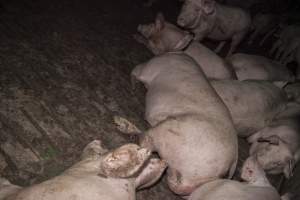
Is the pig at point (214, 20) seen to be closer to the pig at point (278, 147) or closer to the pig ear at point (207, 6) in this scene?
the pig ear at point (207, 6)

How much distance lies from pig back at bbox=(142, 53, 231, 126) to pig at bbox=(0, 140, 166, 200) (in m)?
0.76

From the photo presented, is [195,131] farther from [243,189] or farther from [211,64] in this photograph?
[211,64]

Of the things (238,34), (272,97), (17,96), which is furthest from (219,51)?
(17,96)

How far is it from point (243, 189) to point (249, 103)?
143 cm

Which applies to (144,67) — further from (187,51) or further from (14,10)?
(14,10)

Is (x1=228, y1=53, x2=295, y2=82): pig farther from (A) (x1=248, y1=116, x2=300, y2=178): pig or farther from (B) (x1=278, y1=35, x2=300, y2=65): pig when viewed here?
(B) (x1=278, y1=35, x2=300, y2=65): pig

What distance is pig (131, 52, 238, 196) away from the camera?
310 centimetres

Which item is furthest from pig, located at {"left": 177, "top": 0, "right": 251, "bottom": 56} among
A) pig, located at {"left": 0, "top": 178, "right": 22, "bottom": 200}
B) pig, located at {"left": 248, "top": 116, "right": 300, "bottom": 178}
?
pig, located at {"left": 0, "top": 178, "right": 22, "bottom": 200}

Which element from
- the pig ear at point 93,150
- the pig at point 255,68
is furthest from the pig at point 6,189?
the pig at point 255,68

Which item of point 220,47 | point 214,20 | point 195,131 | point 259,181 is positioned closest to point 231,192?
point 259,181

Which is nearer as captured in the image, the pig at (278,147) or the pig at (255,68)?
the pig at (278,147)

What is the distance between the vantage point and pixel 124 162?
2559 mm

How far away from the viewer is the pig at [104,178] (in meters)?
2.27

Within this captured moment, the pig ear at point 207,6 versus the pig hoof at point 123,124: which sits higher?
the pig ear at point 207,6
